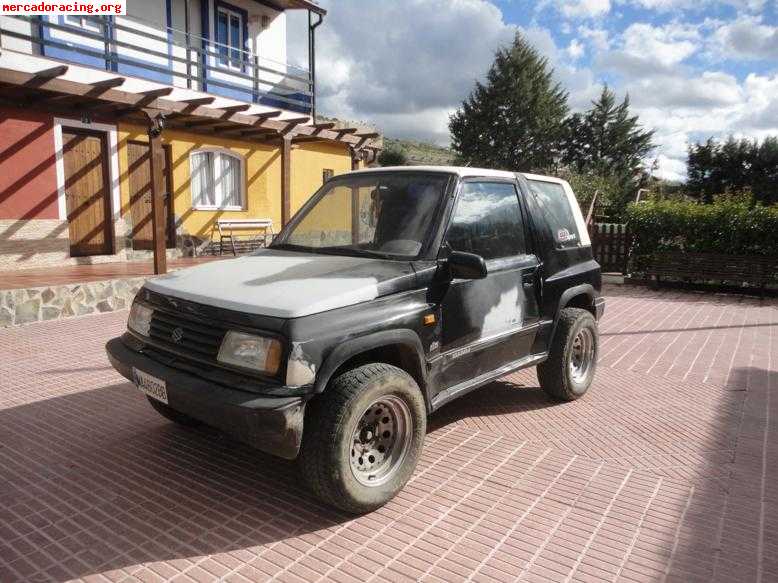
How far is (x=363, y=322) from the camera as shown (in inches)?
116

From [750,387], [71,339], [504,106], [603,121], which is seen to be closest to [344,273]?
[750,387]

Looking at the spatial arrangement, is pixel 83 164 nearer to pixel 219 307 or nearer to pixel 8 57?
pixel 8 57

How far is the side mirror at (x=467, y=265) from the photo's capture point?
3283mm

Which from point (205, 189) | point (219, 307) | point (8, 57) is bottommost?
point (219, 307)

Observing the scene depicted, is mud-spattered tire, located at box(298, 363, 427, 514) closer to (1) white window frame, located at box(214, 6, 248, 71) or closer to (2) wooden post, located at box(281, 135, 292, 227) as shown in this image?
(2) wooden post, located at box(281, 135, 292, 227)

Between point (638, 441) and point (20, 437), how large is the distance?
463 cm

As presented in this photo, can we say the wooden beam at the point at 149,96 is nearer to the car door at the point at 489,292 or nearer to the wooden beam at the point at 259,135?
the wooden beam at the point at 259,135

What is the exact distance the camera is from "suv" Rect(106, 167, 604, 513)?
9.07ft

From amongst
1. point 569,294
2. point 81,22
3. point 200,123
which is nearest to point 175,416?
point 569,294

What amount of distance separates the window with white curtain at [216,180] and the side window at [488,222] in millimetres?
11094

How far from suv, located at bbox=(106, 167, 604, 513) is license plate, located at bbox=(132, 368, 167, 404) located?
12 mm

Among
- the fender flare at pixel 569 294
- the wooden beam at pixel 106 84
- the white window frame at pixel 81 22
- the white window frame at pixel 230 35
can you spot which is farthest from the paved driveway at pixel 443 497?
the white window frame at pixel 230 35

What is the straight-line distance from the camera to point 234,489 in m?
3.38

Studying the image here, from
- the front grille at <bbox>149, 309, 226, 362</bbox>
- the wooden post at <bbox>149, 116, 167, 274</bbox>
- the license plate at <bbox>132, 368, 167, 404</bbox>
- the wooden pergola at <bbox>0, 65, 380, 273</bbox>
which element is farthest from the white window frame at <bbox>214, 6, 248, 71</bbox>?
the license plate at <bbox>132, 368, 167, 404</bbox>
